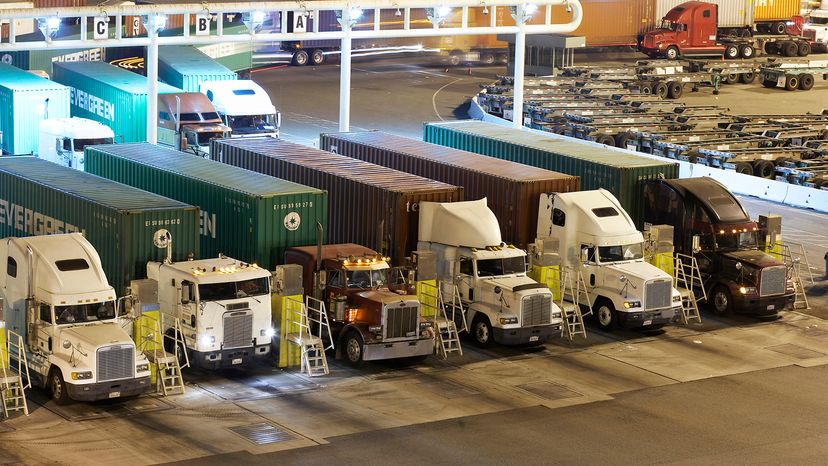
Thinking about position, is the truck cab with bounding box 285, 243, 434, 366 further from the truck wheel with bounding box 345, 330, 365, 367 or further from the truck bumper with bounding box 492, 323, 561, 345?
the truck bumper with bounding box 492, 323, 561, 345

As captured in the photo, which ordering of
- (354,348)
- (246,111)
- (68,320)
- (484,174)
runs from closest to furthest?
(68,320)
(354,348)
(484,174)
(246,111)

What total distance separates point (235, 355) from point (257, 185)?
4715 millimetres

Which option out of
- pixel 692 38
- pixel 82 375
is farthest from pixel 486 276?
pixel 692 38

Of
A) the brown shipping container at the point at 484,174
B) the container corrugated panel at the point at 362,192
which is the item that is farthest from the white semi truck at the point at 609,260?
the container corrugated panel at the point at 362,192

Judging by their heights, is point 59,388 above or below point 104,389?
below

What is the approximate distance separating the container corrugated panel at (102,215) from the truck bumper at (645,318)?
931cm

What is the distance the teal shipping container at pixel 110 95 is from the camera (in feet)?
159

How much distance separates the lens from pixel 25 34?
65.1m

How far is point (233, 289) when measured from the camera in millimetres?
26688

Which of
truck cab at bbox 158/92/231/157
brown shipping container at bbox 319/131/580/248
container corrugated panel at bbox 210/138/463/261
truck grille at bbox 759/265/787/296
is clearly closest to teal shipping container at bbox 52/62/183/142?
truck cab at bbox 158/92/231/157

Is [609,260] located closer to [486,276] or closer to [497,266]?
[497,266]

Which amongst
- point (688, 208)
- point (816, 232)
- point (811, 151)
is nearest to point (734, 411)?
point (688, 208)

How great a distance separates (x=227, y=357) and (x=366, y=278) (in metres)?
3.32

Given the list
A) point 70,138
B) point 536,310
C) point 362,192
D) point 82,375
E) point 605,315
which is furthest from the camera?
point 70,138
